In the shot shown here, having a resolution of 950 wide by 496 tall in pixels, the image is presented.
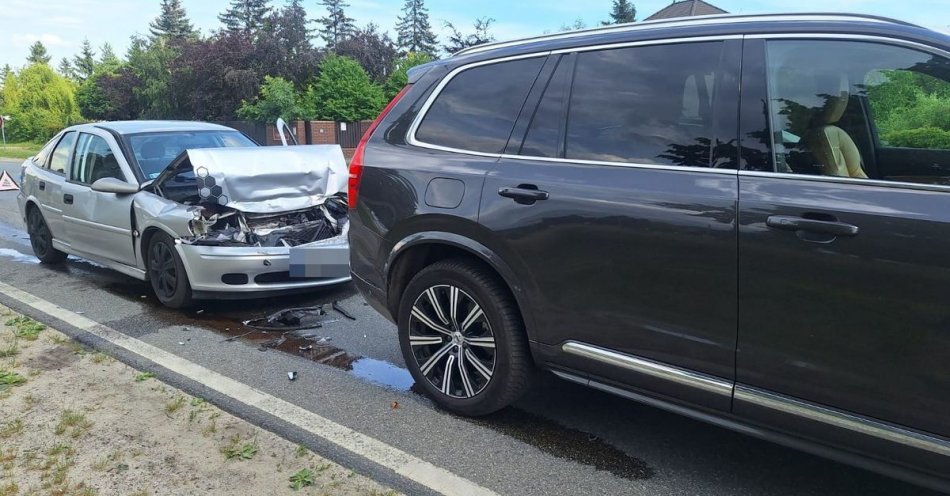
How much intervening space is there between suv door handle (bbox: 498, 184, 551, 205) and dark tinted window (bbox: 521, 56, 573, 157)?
191 mm

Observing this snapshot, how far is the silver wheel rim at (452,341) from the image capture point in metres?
3.63

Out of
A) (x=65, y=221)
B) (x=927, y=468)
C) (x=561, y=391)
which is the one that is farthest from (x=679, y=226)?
(x=65, y=221)

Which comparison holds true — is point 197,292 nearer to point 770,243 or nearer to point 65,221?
point 65,221

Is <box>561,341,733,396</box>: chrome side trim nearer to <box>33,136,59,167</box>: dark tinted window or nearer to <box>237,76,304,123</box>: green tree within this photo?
<box>33,136,59,167</box>: dark tinted window

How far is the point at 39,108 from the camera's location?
193ft

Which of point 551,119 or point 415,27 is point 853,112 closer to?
point 551,119

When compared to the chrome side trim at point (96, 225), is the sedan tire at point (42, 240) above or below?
below

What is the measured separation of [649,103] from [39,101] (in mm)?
69754

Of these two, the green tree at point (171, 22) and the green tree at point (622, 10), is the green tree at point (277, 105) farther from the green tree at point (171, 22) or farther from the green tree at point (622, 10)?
the green tree at point (171, 22)

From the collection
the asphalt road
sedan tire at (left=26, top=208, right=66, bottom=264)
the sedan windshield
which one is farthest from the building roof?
→ the asphalt road

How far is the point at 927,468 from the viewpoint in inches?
92.4

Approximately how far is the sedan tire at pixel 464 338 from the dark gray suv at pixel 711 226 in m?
0.01

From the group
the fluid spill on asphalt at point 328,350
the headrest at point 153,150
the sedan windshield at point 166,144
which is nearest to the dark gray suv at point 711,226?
the fluid spill on asphalt at point 328,350

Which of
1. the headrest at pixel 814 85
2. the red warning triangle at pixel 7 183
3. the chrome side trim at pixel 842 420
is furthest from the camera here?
the red warning triangle at pixel 7 183
